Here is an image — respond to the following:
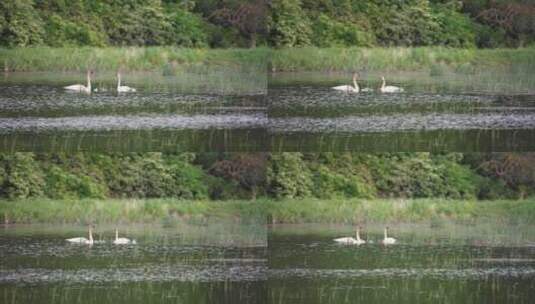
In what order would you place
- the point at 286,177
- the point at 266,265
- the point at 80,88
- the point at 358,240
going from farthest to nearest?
the point at 80,88 → the point at 358,240 → the point at 266,265 → the point at 286,177

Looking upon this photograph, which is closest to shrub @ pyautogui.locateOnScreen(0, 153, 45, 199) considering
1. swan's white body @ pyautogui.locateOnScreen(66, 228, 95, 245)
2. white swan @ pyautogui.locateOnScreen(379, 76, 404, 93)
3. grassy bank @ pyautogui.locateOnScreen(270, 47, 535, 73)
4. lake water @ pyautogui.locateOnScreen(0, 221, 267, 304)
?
lake water @ pyautogui.locateOnScreen(0, 221, 267, 304)

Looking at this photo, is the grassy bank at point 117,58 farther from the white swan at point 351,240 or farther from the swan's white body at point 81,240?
the white swan at point 351,240

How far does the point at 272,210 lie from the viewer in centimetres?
830

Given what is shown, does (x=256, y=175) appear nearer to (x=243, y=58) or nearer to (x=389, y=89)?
(x=243, y=58)

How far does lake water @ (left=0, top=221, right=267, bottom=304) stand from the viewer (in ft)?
27.3

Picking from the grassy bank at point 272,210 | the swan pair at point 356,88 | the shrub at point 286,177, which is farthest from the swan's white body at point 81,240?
the swan pair at point 356,88

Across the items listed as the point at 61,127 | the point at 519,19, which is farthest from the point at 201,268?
the point at 519,19

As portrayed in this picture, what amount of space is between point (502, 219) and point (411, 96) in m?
1.22

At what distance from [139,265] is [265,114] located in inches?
61.2

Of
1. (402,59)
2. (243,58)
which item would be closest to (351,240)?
(402,59)

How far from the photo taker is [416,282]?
844 centimetres

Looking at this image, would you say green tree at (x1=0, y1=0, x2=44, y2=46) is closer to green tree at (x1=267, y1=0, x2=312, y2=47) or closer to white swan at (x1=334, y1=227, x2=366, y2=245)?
green tree at (x1=267, y1=0, x2=312, y2=47)

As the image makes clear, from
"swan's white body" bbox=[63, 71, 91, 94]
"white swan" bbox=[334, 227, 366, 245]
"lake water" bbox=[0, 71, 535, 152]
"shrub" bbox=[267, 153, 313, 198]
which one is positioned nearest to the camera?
"shrub" bbox=[267, 153, 313, 198]

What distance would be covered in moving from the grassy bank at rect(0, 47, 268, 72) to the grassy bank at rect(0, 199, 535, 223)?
1.09 metres
